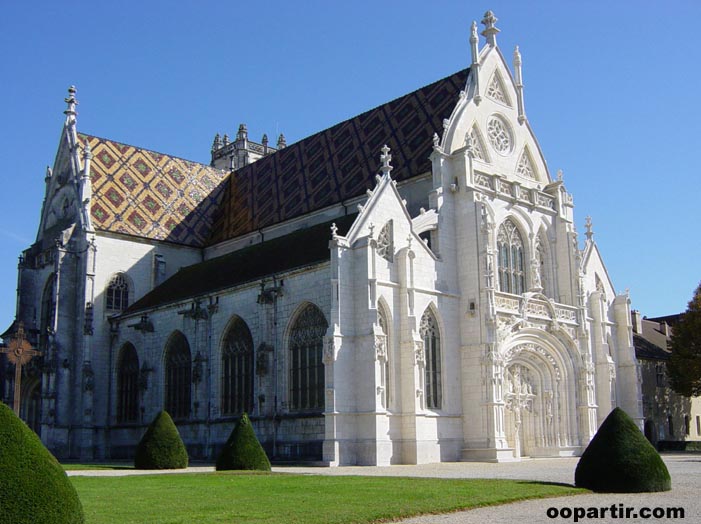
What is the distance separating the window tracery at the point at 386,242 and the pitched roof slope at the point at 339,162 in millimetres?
4679

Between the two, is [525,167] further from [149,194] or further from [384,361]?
[149,194]

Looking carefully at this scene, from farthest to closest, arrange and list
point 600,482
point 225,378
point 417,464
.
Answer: point 225,378 → point 417,464 → point 600,482

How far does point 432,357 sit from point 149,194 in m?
19.9

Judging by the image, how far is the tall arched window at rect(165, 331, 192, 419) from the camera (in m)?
34.3

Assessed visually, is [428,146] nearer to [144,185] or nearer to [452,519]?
[144,185]

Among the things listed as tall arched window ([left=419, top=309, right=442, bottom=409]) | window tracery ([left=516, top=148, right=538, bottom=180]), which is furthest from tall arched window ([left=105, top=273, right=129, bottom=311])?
window tracery ([left=516, top=148, right=538, bottom=180])

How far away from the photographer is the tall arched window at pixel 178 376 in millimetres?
34297

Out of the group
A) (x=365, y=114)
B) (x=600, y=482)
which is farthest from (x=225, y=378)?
(x=600, y=482)

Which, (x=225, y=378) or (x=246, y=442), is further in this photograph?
(x=225, y=378)

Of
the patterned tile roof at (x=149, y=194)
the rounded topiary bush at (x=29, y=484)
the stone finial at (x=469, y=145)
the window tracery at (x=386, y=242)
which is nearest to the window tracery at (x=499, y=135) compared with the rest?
the stone finial at (x=469, y=145)

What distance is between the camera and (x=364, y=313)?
88.5 feet

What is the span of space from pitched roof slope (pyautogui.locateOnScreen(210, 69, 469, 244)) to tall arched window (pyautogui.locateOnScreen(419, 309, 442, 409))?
6.36m

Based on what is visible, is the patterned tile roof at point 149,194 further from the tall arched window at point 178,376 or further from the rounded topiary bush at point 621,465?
the rounded topiary bush at point 621,465

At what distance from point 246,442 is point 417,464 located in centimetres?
731
